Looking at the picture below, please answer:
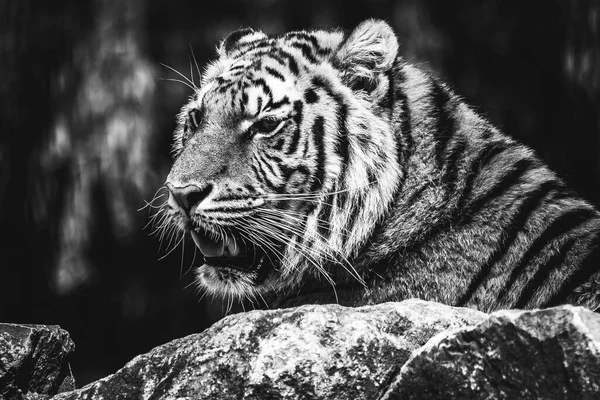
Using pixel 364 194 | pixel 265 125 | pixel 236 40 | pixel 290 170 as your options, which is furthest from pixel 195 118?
pixel 364 194

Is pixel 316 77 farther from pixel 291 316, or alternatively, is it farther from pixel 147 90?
pixel 147 90

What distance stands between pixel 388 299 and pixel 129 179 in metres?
2.22

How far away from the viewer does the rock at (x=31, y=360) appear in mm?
2279

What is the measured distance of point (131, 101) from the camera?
14.9 feet

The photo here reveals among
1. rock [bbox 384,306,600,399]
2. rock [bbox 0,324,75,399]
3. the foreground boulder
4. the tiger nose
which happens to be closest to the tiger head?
the tiger nose

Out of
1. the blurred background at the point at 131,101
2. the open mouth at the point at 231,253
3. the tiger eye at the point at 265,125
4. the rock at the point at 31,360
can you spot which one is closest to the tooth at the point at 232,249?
the open mouth at the point at 231,253

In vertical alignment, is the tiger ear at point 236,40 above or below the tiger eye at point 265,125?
above

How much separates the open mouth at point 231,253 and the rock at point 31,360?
0.55 metres

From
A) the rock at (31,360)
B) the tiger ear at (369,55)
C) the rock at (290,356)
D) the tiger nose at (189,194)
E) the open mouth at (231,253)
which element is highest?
the tiger ear at (369,55)

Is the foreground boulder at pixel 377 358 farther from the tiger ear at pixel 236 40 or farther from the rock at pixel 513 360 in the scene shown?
the tiger ear at pixel 236 40

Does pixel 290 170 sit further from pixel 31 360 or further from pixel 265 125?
pixel 31 360

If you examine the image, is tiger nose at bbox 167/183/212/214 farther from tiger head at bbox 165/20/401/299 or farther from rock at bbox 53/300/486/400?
rock at bbox 53/300/486/400

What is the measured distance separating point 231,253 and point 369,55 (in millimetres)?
765

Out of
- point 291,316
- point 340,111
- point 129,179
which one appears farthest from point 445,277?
point 129,179
